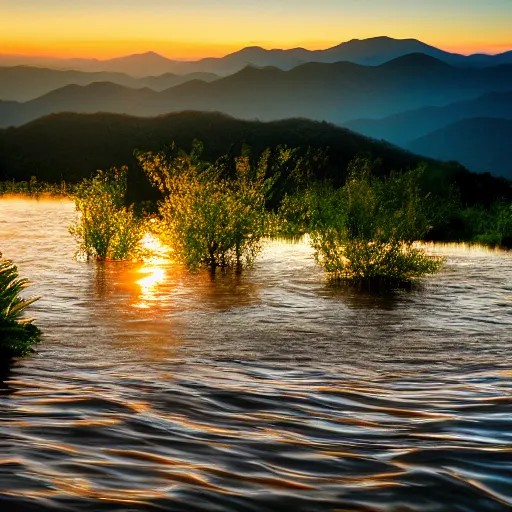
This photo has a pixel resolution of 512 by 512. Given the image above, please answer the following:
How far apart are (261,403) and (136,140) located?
4140 inches

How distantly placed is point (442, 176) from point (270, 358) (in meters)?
36.0

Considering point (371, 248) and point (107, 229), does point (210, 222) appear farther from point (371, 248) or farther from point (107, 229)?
point (371, 248)

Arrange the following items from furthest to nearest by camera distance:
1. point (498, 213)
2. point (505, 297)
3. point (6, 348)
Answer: point (498, 213)
point (505, 297)
point (6, 348)

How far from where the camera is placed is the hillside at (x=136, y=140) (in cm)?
8431

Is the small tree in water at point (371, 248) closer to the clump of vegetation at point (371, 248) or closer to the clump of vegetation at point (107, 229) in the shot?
the clump of vegetation at point (371, 248)

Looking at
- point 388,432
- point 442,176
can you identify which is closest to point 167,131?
point 442,176

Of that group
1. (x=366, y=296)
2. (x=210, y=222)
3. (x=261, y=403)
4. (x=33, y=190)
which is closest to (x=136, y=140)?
(x=33, y=190)

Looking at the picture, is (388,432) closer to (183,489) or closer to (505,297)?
(183,489)

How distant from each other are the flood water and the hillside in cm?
4941

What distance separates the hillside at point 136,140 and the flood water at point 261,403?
49.4 m

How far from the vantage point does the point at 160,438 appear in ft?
24.5

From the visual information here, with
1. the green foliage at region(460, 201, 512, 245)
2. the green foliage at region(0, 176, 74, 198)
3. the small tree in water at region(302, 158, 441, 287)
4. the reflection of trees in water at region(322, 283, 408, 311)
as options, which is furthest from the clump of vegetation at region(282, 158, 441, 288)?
the green foliage at region(0, 176, 74, 198)

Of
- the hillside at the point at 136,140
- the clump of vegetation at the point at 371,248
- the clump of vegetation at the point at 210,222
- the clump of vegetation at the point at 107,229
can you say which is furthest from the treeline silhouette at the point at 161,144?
the clump of vegetation at the point at 371,248

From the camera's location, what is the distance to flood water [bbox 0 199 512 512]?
20.4ft
